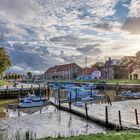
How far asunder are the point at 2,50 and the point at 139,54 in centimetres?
8063

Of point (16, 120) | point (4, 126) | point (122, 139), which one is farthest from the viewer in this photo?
point (16, 120)

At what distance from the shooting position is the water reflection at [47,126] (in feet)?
86.1

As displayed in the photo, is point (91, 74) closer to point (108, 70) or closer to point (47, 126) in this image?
point (108, 70)

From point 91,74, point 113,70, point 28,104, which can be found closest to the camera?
point 28,104

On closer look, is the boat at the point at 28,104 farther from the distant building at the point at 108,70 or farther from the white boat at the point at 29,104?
the distant building at the point at 108,70

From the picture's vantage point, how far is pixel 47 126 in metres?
30.3

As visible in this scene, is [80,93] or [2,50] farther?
[2,50]

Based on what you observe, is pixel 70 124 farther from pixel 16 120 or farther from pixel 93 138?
pixel 93 138

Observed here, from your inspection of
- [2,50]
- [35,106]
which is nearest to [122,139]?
[35,106]

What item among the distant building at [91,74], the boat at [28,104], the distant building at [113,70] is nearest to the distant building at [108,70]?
the distant building at [113,70]

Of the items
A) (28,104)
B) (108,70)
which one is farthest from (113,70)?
(28,104)

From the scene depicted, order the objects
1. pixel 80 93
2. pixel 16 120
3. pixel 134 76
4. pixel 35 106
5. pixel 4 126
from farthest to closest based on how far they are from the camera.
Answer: pixel 134 76
pixel 80 93
pixel 35 106
pixel 16 120
pixel 4 126

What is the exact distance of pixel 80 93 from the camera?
60031 mm

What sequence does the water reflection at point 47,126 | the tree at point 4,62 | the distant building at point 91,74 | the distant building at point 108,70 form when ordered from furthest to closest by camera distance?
the distant building at point 91,74 → the distant building at point 108,70 → the tree at point 4,62 → the water reflection at point 47,126
